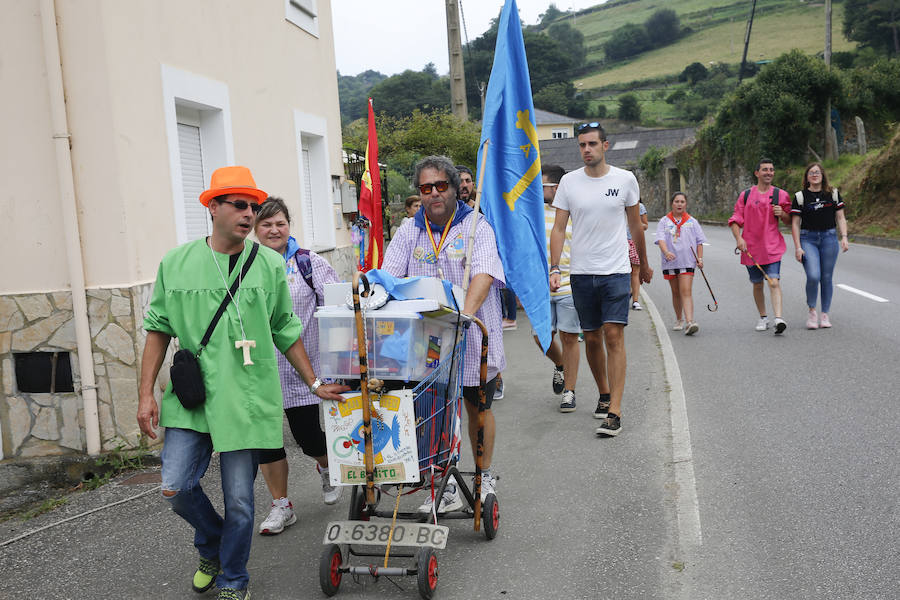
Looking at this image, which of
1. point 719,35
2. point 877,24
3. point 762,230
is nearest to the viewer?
point 762,230

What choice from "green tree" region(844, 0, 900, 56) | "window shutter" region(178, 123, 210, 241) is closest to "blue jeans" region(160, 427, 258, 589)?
"window shutter" region(178, 123, 210, 241)

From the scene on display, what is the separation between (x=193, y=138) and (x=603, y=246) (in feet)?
13.9

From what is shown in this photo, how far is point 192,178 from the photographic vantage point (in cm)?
830

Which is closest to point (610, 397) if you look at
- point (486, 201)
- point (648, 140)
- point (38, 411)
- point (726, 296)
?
point (486, 201)

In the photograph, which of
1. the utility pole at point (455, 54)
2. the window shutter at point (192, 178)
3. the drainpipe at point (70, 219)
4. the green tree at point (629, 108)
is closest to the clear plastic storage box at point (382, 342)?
the drainpipe at point (70, 219)

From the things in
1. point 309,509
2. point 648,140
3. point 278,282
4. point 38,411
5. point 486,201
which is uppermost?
point 648,140

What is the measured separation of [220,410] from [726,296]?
11922 millimetres

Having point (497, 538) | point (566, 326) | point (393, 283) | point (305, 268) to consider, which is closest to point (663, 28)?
point (566, 326)

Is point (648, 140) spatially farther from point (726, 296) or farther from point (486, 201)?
point (486, 201)

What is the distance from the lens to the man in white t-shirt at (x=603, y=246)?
648cm

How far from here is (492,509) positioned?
453 cm

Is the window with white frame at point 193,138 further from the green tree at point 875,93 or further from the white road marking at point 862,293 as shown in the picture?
the green tree at point 875,93

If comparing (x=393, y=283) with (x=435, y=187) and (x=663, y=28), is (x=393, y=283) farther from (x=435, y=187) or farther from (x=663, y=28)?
(x=663, y=28)

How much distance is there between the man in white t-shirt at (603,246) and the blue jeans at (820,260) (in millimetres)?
4710
